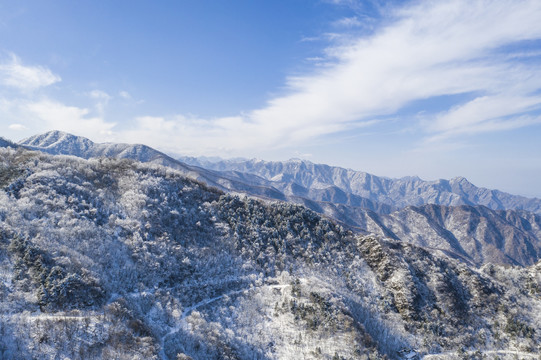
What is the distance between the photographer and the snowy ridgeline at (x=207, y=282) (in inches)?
1558

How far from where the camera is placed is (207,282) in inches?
2295

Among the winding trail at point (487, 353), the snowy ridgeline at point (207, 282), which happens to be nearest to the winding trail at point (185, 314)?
the snowy ridgeline at point (207, 282)

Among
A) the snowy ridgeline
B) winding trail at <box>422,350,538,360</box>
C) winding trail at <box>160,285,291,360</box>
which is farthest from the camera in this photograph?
winding trail at <box>422,350,538,360</box>

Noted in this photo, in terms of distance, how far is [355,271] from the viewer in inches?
2832

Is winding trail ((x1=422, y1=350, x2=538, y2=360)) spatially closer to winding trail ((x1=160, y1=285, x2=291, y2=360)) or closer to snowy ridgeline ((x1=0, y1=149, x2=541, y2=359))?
snowy ridgeline ((x1=0, y1=149, x2=541, y2=359))

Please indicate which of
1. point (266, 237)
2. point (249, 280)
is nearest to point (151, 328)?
point (249, 280)

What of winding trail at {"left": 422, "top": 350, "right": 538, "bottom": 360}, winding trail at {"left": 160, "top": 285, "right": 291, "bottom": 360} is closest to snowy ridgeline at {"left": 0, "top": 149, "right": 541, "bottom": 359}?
winding trail at {"left": 160, "top": 285, "right": 291, "bottom": 360}

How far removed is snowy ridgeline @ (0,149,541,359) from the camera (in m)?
39.6

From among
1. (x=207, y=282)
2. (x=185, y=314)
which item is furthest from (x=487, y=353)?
(x=185, y=314)

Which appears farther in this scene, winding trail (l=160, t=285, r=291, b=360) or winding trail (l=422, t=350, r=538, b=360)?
winding trail (l=422, t=350, r=538, b=360)

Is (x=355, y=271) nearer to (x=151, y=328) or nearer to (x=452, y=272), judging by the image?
(x=452, y=272)

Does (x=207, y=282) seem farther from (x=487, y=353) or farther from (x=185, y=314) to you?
(x=487, y=353)

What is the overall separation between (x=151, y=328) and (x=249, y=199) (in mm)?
49178

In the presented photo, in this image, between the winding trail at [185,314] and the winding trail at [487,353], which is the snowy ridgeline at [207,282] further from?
the winding trail at [487,353]
